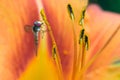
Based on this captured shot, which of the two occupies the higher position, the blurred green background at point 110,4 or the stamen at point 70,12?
the stamen at point 70,12

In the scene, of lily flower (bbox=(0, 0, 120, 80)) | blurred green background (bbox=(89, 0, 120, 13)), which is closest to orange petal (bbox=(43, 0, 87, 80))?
lily flower (bbox=(0, 0, 120, 80))

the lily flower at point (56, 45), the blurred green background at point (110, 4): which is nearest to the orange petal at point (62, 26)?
the lily flower at point (56, 45)

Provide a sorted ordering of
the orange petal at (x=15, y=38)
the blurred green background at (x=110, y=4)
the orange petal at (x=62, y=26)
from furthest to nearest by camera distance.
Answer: the blurred green background at (x=110, y=4) → the orange petal at (x=62, y=26) → the orange petal at (x=15, y=38)

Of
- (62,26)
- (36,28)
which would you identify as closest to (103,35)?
(62,26)

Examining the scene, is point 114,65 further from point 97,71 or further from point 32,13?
point 32,13

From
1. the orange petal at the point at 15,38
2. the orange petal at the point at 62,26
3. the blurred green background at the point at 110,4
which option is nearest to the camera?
the orange petal at the point at 15,38

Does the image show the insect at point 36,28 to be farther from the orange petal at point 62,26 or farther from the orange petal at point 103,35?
the orange petal at point 103,35

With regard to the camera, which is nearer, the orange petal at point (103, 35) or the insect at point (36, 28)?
the insect at point (36, 28)
